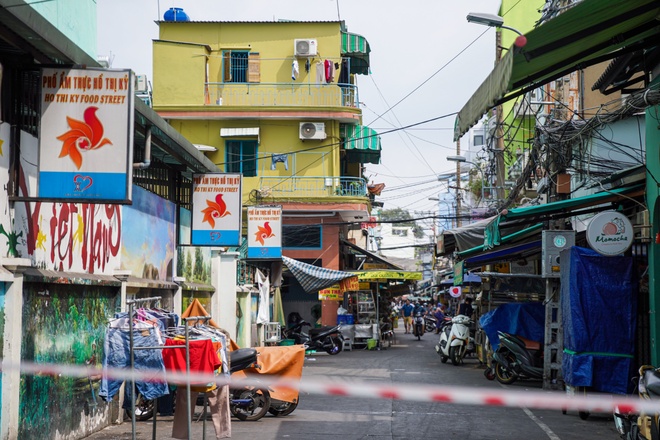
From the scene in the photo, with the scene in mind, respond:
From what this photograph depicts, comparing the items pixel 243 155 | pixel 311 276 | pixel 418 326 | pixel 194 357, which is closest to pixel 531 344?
pixel 194 357

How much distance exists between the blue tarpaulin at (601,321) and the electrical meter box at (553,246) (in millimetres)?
2486

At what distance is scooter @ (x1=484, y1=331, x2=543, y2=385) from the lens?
57.5 feet

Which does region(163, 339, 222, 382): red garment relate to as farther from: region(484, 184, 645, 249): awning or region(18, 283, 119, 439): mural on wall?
region(484, 184, 645, 249): awning

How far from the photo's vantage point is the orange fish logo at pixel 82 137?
27.3 ft

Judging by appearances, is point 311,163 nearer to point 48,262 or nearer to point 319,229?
point 319,229

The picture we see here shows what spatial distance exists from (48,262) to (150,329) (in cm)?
162

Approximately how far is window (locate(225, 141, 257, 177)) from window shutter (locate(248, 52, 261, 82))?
8.52 feet

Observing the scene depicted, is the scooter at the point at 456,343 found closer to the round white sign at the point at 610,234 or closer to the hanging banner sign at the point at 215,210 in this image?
the hanging banner sign at the point at 215,210

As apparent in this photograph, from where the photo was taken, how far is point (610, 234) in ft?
41.0

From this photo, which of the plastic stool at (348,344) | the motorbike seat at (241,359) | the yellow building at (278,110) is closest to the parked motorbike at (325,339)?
the plastic stool at (348,344)

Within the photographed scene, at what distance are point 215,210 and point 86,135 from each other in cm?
710

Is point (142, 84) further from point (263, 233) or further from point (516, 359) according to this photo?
point (516, 359)

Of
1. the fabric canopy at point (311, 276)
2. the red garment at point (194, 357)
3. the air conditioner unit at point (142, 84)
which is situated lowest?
the red garment at point (194, 357)

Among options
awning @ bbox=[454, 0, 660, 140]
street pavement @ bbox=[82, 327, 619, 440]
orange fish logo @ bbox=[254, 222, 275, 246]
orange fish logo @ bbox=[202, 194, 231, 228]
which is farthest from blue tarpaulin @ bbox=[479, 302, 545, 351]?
awning @ bbox=[454, 0, 660, 140]
